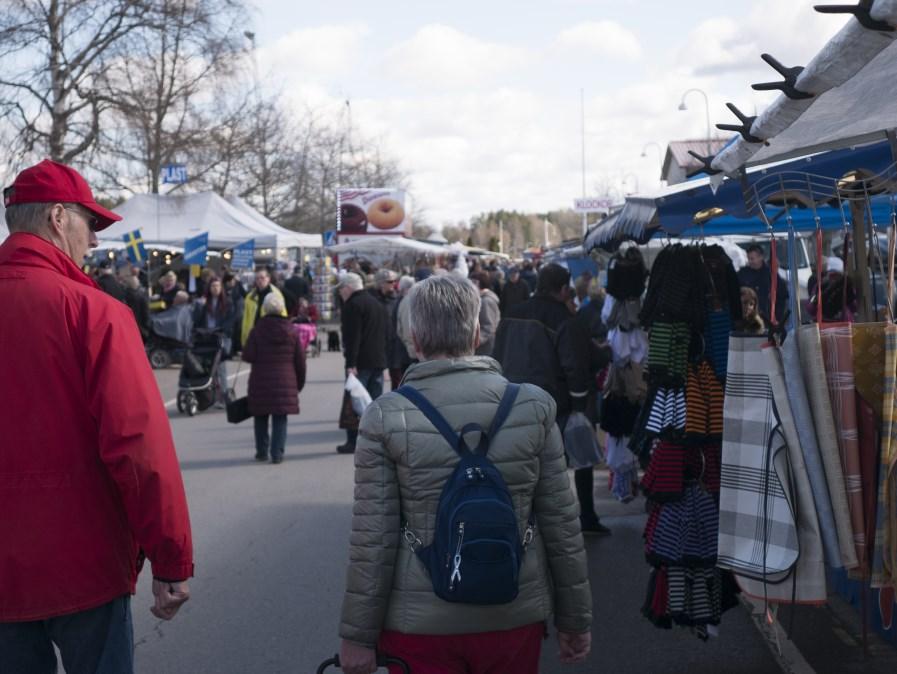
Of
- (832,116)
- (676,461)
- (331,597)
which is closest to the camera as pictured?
(832,116)

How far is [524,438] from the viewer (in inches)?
120

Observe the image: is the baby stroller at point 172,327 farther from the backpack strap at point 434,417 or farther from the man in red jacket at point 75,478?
the backpack strap at point 434,417

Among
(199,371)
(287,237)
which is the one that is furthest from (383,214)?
(199,371)

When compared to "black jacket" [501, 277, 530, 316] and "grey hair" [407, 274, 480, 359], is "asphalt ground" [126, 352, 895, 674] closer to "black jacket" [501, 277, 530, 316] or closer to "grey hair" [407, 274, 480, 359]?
"grey hair" [407, 274, 480, 359]

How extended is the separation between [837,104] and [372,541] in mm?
2000

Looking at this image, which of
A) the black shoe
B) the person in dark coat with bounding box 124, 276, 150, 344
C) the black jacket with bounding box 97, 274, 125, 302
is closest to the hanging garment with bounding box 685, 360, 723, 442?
A: the black shoe

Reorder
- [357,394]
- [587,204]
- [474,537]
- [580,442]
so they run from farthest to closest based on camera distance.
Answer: [587,204], [357,394], [580,442], [474,537]

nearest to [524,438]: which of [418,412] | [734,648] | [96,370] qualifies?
[418,412]

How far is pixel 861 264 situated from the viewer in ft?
16.1

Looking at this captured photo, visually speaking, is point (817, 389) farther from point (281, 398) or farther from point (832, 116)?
point (281, 398)

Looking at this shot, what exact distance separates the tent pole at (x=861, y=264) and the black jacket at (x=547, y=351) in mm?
2491

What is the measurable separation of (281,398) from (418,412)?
8282 mm

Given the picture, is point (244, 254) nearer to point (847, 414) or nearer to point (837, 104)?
point (847, 414)

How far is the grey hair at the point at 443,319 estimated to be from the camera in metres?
3.20
